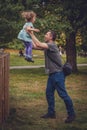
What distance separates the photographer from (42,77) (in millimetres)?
24984

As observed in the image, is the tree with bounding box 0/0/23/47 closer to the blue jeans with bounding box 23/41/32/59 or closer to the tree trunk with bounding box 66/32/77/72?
the tree trunk with bounding box 66/32/77/72

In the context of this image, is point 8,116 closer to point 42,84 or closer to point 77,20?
point 42,84

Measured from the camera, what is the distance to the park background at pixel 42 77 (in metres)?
11.1

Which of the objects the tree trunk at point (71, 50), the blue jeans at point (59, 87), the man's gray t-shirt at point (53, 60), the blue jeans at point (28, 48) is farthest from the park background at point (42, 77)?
the blue jeans at point (28, 48)

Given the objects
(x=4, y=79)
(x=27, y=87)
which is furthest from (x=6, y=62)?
(x=27, y=87)

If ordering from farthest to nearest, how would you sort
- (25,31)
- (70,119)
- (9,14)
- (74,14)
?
(74,14)
(9,14)
(25,31)
(70,119)

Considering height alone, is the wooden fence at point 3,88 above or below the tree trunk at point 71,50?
above

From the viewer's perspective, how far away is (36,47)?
35.8 ft

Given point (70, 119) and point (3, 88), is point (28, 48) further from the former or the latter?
point (70, 119)

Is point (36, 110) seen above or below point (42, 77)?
above

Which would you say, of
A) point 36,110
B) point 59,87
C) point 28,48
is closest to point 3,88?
point 59,87

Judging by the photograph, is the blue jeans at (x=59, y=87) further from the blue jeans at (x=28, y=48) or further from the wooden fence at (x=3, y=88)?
the blue jeans at (x=28, y=48)

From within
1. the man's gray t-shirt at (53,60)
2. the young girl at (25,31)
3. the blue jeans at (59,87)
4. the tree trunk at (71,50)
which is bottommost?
the tree trunk at (71,50)

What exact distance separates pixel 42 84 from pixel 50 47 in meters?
10.1
